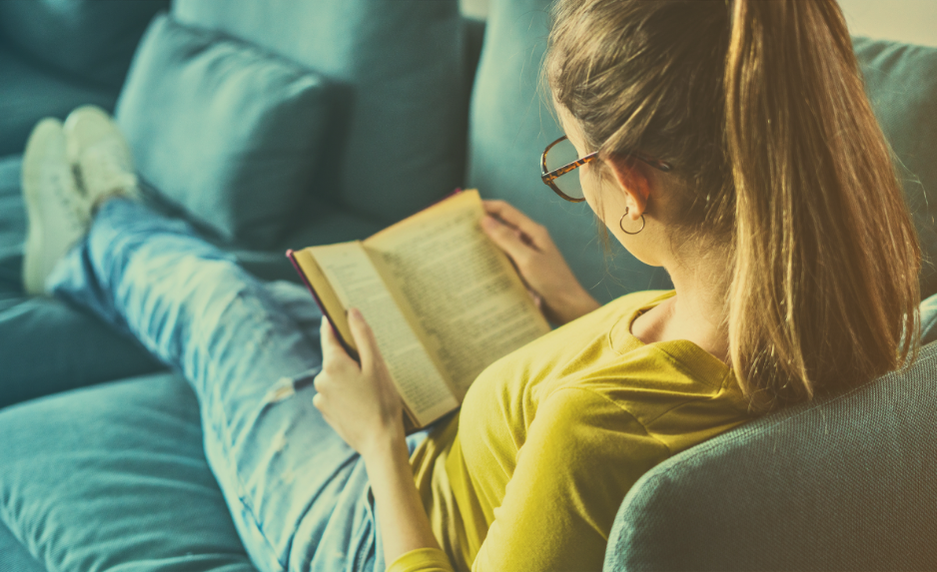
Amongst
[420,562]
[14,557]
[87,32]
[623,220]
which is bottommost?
[14,557]

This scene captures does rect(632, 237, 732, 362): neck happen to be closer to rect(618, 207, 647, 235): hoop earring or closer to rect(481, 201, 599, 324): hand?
rect(618, 207, 647, 235): hoop earring

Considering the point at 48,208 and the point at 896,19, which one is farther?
the point at 48,208

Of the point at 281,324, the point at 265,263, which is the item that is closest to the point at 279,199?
the point at 265,263

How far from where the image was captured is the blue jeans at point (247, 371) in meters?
0.82

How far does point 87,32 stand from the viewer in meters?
2.14

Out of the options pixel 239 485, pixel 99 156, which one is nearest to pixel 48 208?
pixel 99 156

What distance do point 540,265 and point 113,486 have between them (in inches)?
26.3

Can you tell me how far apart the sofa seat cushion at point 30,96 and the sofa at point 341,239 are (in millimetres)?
10

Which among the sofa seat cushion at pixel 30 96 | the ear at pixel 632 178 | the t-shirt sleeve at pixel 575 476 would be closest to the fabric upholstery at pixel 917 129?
the ear at pixel 632 178

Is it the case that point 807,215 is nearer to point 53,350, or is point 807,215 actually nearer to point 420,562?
point 420,562

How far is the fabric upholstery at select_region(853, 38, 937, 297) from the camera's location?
2.44 ft

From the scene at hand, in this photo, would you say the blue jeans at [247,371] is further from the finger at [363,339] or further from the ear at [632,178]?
the ear at [632,178]

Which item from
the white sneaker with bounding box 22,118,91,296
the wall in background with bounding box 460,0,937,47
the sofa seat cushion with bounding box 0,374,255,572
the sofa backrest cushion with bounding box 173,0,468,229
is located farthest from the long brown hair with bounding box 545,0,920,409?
the white sneaker with bounding box 22,118,91,296

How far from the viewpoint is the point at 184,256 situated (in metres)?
1.20
